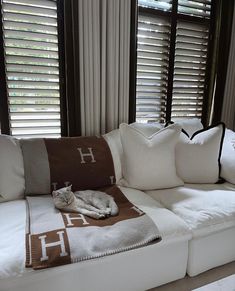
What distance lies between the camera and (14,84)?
1792 mm

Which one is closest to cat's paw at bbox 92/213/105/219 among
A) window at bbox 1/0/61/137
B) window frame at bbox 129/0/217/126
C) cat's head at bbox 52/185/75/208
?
cat's head at bbox 52/185/75/208

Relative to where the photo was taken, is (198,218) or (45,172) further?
(45,172)

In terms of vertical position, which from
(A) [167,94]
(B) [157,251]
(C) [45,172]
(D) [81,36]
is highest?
(D) [81,36]

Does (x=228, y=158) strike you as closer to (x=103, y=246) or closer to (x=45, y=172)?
(x=103, y=246)

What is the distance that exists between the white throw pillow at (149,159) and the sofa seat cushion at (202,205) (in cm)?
9

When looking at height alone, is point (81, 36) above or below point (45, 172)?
above

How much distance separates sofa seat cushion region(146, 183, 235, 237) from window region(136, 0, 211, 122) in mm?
907

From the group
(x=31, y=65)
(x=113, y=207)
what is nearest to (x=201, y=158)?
(x=113, y=207)

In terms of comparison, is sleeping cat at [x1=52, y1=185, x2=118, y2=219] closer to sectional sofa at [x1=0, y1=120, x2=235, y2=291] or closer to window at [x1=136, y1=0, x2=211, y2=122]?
sectional sofa at [x1=0, y1=120, x2=235, y2=291]

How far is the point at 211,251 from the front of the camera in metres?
1.46

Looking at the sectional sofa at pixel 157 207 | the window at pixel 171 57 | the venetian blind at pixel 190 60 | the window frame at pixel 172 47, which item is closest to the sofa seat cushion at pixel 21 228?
the sectional sofa at pixel 157 207

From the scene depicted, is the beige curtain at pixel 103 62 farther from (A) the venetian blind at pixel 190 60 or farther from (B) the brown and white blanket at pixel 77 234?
(B) the brown and white blanket at pixel 77 234

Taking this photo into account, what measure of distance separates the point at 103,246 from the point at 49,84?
1363 mm

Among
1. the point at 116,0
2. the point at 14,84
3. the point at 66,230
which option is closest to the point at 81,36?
the point at 116,0
